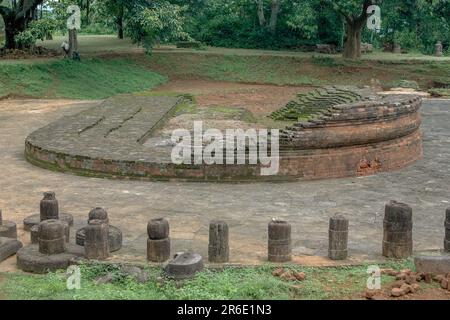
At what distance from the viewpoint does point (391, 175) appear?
11000 millimetres

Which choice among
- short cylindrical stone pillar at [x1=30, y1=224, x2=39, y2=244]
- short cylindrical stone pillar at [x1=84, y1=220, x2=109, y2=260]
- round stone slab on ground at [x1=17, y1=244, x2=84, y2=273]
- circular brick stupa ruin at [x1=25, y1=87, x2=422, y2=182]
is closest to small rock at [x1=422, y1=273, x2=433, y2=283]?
short cylindrical stone pillar at [x1=84, y1=220, x2=109, y2=260]

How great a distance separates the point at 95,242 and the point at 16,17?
20.0 metres

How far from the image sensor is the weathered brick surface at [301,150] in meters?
10.2

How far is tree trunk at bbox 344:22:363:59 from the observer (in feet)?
89.1

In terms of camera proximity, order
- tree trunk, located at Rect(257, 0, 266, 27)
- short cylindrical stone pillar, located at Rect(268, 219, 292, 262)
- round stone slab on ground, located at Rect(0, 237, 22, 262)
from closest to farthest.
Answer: short cylindrical stone pillar, located at Rect(268, 219, 292, 262) < round stone slab on ground, located at Rect(0, 237, 22, 262) < tree trunk, located at Rect(257, 0, 266, 27)

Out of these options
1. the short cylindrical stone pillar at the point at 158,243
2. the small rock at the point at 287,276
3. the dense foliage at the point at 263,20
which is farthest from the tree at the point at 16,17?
the small rock at the point at 287,276

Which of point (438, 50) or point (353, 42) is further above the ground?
point (353, 42)

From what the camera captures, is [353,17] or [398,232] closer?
[398,232]

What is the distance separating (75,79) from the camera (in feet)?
74.9

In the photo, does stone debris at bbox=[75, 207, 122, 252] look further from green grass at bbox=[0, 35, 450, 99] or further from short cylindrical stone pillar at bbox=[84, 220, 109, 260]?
green grass at bbox=[0, 35, 450, 99]

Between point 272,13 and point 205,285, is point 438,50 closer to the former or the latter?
point 272,13

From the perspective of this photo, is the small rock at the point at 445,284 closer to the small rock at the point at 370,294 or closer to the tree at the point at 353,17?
the small rock at the point at 370,294

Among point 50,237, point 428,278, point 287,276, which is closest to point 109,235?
point 50,237

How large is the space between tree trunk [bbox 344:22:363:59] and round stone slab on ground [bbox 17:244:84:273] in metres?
22.1
